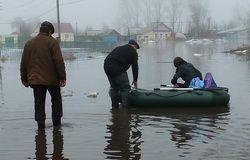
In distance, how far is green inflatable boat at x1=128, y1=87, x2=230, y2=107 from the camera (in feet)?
34.4

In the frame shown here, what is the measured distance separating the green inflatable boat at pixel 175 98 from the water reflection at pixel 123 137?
65 cm

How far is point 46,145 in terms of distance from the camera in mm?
7051

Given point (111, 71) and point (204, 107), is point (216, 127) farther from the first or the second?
point (111, 71)

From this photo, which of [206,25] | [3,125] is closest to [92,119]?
[3,125]

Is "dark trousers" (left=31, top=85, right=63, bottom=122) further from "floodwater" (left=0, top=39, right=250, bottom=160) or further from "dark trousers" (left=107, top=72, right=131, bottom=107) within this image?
"dark trousers" (left=107, top=72, right=131, bottom=107)

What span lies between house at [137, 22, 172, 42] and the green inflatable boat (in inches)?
4628

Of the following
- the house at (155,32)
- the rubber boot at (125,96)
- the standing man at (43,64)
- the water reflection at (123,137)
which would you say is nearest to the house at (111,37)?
the house at (155,32)

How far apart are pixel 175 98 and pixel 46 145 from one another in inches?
161

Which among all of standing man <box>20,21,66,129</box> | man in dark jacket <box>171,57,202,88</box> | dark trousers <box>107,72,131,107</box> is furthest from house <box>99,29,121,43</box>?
standing man <box>20,21,66,129</box>

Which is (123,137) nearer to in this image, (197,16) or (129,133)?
(129,133)

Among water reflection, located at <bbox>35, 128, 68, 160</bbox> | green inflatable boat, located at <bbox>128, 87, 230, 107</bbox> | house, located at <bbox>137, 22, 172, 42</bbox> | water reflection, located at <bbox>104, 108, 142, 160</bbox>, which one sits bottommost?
water reflection, located at <bbox>104, 108, 142, 160</bbox>

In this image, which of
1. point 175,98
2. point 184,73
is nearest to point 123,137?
point 175,98

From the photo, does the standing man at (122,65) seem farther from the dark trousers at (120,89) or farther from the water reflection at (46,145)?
the water reflection at (46,145)

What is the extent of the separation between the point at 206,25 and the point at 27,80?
132 m
